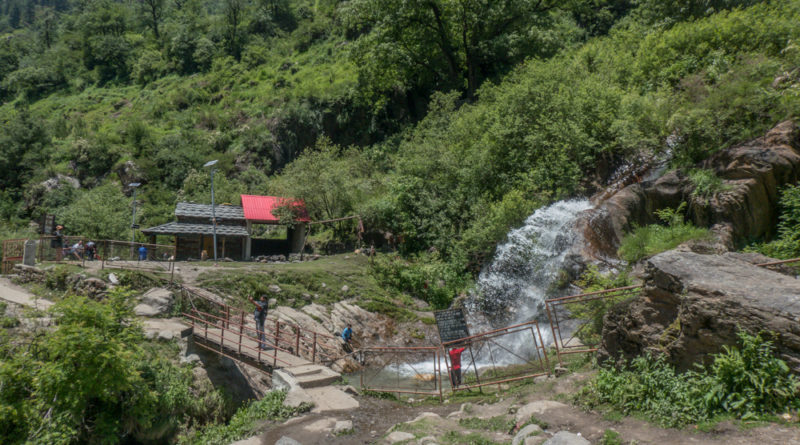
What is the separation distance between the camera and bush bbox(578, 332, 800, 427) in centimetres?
633

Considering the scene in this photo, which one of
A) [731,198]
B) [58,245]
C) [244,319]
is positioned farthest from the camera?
[58,245]

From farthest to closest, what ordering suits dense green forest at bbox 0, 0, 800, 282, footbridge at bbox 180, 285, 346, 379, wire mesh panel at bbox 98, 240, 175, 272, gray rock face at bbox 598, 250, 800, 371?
dense green forest at bbox 0, 0, 800, 282 → wire mesh panel at bbox 98, 240, 175, 272 → footbridge at bbox 180, 285, 346, 379 → gray rock face at bbox 598, 250, 800, 371

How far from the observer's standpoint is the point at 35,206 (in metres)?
43.6

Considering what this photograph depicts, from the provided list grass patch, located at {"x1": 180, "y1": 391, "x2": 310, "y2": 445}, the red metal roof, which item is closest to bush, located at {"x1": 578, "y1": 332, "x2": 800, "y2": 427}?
grass patch, located at {"x1": 180, "y1": 391, "x2": 310, "y2": 445}

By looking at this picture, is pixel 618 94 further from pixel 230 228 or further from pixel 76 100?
pixel 76 100

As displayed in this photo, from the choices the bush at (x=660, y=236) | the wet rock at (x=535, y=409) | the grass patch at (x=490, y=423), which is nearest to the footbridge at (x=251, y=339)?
the grass patch at (x=490, y=423)

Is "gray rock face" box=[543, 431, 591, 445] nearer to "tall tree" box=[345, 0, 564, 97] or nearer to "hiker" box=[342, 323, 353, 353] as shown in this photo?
"hiker" box=[342, 323, 353, 353]

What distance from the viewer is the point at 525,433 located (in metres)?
7.47

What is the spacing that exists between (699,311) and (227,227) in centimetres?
2647

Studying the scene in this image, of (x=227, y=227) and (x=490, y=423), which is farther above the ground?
(x=227, y=227)

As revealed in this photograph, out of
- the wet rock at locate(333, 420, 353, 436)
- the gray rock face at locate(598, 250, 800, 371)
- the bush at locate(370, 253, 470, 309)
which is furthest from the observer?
the bush at locate(370, 253, 470, 309)

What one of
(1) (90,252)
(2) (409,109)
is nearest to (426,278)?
(1) (90,252)

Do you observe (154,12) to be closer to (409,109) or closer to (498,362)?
(409,109)

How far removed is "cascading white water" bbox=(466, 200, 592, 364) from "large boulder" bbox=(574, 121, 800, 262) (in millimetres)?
1274
